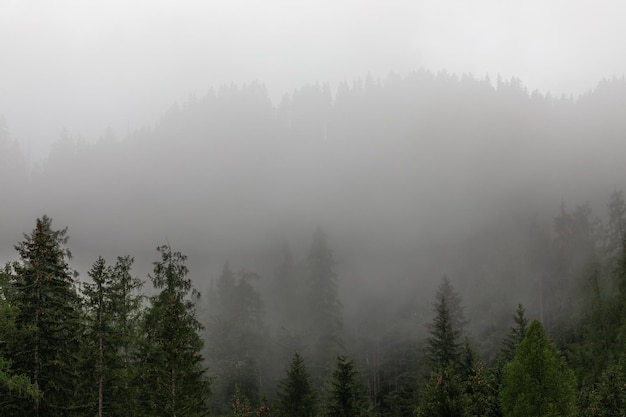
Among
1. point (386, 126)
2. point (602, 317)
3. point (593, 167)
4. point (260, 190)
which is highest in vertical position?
point (386, 126)

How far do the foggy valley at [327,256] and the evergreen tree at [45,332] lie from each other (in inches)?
3.7

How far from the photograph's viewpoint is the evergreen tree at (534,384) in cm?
2416

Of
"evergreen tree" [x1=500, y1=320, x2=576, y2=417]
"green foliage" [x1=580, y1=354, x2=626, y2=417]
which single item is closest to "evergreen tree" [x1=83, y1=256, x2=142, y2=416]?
"evergreen tree" [x1=500, y1=320, x2=576, y2=417]

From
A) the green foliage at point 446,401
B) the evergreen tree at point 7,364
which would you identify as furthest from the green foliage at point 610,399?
the evergreen tree at point 7,364

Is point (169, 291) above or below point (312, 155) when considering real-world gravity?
below

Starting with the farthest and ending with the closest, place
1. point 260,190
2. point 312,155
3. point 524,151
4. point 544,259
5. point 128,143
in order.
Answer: point 128,143
point 312,155
point 260,190
point 524,151
point 544,259

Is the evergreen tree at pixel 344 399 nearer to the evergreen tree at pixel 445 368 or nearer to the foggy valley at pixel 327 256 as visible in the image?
the foggy valley at pixel 327 256

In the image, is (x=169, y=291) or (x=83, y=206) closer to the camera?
(x=169, y=291)

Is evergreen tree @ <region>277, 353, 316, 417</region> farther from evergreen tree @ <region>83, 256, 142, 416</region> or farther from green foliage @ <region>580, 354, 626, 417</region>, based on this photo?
green foliage @ <region>580, 354, 626, 417</region>

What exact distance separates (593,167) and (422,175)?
124ft

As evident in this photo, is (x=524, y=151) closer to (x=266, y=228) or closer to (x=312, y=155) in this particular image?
(x=312, y=155)

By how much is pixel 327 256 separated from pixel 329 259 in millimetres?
546

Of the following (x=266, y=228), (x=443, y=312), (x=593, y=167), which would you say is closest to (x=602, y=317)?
(x=443, y=312)

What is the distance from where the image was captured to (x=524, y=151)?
112 metres
